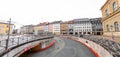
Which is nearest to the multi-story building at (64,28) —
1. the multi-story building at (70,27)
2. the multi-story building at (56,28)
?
the multi-story building at (70,27)

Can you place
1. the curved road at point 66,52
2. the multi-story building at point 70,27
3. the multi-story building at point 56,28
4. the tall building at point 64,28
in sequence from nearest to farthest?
Result: the curved road at point 66,52
the multi-story building at point 70,27
the tall building at point 64,28
the multi-story building at point 56,28

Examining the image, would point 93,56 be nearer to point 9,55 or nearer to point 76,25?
point 9,55

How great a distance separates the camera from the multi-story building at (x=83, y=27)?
231 ft

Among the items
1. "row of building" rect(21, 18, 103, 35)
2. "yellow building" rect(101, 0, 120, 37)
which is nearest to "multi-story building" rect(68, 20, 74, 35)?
"row of building" rect(21, 18, 103, 35)

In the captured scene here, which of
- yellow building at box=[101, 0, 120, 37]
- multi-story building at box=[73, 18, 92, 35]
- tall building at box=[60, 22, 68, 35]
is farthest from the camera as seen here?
tall building at box=[60, 22, 68, 35]

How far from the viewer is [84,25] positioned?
7194cm

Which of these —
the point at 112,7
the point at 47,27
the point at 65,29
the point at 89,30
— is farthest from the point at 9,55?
the point at 47,27

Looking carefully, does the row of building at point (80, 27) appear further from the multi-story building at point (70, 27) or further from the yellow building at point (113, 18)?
the yellow building at point (113, 18)

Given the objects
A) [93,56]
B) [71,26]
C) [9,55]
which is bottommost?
[93,56]

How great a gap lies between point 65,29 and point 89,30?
69.9 ft

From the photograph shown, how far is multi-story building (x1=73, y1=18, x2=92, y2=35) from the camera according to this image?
70.6 m

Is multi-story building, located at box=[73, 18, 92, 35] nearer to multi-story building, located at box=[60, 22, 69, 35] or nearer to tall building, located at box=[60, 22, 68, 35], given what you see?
multi-story building, located at box=[60, 22, 69, 35]

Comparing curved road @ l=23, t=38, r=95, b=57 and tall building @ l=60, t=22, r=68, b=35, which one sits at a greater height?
tall building @ l=60, t=22, r=68, b=35

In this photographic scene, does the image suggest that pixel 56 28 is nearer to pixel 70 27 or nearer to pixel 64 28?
pixel 64 28
